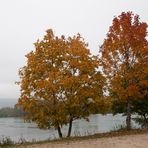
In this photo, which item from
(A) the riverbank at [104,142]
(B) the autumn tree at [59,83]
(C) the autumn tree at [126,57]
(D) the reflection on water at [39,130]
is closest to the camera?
(A) the riverbank at [104,142]

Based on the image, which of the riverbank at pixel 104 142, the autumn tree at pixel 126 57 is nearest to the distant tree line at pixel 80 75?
the autumn tree at pixel 126 57

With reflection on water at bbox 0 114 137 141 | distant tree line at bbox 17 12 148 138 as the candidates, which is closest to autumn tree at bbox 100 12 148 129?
distant tree line at bbox 17 12 148 138

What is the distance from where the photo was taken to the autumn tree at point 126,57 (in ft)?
77.9

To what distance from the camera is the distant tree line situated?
21453 millimetres

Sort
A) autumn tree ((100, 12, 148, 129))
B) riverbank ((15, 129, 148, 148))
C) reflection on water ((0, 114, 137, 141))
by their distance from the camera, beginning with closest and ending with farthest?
riverbank ((15, 129, 148, 148)) → autumn tree ((100, 12, 148, 129)) → reflection on water ((0, 114, 137, 141))

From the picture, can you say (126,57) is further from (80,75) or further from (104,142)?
(104,142)

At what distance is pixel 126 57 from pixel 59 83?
554 cm

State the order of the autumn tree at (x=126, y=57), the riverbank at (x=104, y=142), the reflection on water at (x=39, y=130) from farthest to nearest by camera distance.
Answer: the reflection on water at (x=39, y=130) < the autumn tree at (x=126, y=57) < the riverbank at (x=104, y=142)

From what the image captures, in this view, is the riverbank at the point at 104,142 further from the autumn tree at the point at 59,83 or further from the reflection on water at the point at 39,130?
the reflection on water at the point at 39,130

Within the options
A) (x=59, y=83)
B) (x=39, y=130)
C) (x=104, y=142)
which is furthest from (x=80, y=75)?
(x=39, y=130)

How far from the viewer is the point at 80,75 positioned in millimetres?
22109

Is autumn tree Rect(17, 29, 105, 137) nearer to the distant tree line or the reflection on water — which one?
the distant tree line

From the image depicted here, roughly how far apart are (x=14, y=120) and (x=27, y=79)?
145ft

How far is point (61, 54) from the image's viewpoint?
22422mm
